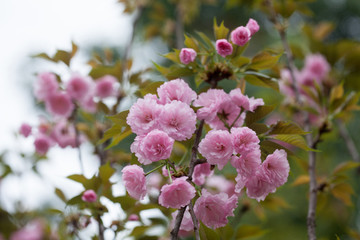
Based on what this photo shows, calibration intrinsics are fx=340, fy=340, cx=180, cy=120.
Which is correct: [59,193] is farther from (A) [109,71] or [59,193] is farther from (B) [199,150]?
(B) [199,150]

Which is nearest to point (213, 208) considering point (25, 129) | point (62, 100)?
point (62, 100)

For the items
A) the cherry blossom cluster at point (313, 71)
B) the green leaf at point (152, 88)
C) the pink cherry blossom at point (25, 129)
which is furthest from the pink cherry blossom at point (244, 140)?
the cherry blossom cluster at point (313, 71)

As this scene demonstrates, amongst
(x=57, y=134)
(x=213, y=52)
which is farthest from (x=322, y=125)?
(x=57, y=134)

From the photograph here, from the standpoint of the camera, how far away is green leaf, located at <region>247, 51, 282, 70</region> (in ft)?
2.91

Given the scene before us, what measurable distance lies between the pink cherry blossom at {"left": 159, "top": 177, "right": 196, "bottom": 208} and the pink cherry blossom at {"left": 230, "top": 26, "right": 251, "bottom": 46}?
37 cm

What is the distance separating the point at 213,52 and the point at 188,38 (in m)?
0.07

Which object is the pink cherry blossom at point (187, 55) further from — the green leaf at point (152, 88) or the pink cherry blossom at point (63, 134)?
the pink cherry blossom at point (63, 134)

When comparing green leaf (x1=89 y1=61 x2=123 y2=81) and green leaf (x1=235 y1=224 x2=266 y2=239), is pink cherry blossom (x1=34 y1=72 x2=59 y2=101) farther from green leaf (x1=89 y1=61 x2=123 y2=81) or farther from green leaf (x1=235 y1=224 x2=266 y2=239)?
green leaf (x1=235 y1=224 x2=266 y2=239)

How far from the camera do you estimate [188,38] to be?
88cm

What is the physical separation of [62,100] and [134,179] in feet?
2.94

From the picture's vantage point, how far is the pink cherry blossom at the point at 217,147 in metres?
0.67

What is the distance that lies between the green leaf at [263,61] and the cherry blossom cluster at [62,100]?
2.58ft

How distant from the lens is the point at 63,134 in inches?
62.4

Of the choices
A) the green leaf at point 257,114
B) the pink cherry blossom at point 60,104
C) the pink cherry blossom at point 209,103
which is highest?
the pink cherry blossom at point 209,103
